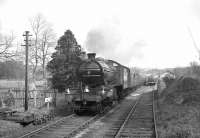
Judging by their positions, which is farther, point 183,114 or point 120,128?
point 183,114

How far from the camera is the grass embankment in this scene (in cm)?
1054

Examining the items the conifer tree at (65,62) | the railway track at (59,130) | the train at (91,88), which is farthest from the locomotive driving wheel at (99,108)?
the conifer tree at (65,62)

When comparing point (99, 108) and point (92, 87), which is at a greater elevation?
point (92, 87)

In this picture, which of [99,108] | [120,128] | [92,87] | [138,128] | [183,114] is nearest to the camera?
[120,128]

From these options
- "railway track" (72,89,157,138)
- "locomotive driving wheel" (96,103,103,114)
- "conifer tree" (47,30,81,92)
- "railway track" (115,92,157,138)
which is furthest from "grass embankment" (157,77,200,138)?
"conifer tree" (47,30,81,92)

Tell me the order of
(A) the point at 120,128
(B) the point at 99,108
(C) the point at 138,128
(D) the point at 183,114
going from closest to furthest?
(A) the point at 120,128 < (C) the point at 138,128 < (D) the point at 183,114 < (B) the point at 99,108

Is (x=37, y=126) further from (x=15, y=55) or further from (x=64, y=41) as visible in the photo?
(x=64, y=41)

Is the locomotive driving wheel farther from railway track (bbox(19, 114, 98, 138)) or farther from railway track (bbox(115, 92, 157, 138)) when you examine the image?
railway track (bbox(115, 92, 157, 138))

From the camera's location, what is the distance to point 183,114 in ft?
47.2

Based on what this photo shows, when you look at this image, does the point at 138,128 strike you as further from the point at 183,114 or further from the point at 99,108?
the point at 99,108

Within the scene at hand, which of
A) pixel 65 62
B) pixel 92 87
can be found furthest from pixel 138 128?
pixel 65 62

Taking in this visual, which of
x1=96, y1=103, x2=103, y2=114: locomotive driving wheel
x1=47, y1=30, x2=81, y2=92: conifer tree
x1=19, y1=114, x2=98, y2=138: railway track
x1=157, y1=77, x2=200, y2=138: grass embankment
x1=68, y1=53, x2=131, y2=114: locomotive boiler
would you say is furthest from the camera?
x1=47, y1=30, x2=81, y2=92: conifer tree

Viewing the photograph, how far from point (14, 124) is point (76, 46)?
13.5 meters

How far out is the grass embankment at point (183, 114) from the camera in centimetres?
1054
